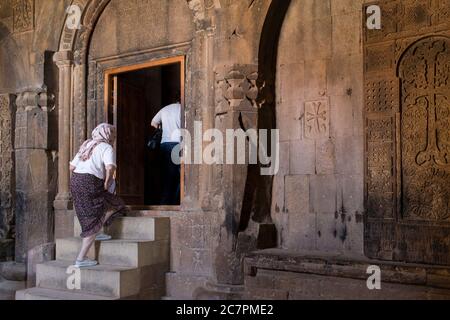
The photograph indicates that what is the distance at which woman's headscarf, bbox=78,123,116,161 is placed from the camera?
548 cm

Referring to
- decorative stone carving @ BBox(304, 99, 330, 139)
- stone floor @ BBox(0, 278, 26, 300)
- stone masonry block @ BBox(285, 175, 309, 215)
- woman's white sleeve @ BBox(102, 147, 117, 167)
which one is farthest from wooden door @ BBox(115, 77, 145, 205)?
decorative stone carving @ BBox(304, 99, 330, 139)

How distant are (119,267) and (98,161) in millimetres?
1081

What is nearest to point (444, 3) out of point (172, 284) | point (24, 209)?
point (172, 284)

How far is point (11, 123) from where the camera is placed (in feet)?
24.1

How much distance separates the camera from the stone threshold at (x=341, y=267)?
412 centimetres

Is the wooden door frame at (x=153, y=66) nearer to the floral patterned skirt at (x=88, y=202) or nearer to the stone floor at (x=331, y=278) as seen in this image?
the floral patterned skirt at (x=88, y=202)

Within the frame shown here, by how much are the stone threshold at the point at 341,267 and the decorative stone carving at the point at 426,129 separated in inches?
20.8

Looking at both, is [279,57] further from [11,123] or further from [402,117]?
[11,123]

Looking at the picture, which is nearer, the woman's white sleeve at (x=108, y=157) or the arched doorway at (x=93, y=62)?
the woman's white sleeve at (x=108, y=157)

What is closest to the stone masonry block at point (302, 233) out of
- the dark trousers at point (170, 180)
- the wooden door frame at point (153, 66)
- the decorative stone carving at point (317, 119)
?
the decorative stone carving at point (317, 119)

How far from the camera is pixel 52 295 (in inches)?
207

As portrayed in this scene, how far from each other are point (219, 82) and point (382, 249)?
7.21 ft

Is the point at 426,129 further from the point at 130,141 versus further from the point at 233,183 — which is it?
the point at 130,141

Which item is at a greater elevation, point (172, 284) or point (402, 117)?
point (402, 117)
